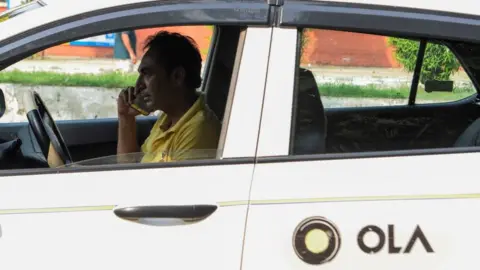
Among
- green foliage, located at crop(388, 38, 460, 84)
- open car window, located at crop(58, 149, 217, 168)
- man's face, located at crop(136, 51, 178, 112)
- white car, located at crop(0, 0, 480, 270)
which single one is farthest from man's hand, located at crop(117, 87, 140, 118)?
green foliage, located at crop(388, 38, 460, 84)

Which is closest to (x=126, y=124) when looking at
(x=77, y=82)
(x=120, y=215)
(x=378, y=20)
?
(x=120, y=215)

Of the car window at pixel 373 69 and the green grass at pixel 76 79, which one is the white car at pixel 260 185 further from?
the green grass at pixel 76 79

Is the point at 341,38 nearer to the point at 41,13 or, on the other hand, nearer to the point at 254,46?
the point at 254,46

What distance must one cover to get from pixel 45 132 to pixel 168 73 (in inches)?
22.7

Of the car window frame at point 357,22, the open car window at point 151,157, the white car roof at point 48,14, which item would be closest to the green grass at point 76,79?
the open car window at point 151,157

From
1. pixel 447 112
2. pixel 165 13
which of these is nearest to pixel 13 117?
pixel 165 13

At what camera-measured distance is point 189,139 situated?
258 centimetres

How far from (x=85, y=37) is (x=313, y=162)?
81cm

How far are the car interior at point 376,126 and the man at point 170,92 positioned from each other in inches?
16.9

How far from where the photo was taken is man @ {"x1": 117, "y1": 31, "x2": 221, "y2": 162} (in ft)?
8.75

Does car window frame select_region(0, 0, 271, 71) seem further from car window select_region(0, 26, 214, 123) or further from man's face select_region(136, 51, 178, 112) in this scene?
man's face select_region(136, 51, 178, 112)

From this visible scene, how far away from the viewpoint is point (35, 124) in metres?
2.93

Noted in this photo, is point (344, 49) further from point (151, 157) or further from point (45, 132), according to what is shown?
point (45, 132)

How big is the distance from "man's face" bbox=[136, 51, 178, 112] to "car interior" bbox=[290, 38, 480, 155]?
657 millimetres
